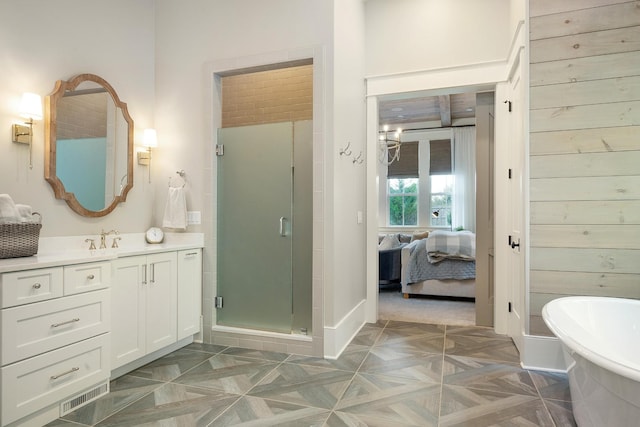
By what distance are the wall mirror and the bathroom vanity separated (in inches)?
12.8

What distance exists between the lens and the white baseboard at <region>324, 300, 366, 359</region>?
285 centimetres

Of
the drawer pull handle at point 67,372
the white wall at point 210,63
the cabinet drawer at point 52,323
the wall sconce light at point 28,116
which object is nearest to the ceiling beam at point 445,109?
the white wall at point 210,63

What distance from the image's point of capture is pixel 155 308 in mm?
2688

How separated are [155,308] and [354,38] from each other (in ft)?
9.33

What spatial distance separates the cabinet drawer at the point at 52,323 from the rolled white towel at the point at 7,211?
19.9 inches

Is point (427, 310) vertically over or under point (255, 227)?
under

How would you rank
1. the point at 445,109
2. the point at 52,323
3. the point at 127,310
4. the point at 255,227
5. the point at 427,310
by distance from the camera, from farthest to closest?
1. the point at 445,109
2. the point at 427,310
3. the point at 255,227
4. the point at 127,310
5. the point at 52,323

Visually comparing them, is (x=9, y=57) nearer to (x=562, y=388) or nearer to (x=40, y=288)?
(x=40, y=288)

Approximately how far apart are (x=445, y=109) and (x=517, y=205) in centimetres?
421

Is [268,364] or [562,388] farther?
[268,364]

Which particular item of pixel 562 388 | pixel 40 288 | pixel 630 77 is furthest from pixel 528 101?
pixel 40 288

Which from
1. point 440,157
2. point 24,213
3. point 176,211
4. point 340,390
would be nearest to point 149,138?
point 176,211

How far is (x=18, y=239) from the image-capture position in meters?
1.99

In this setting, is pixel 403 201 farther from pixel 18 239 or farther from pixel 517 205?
pixel 18 239
